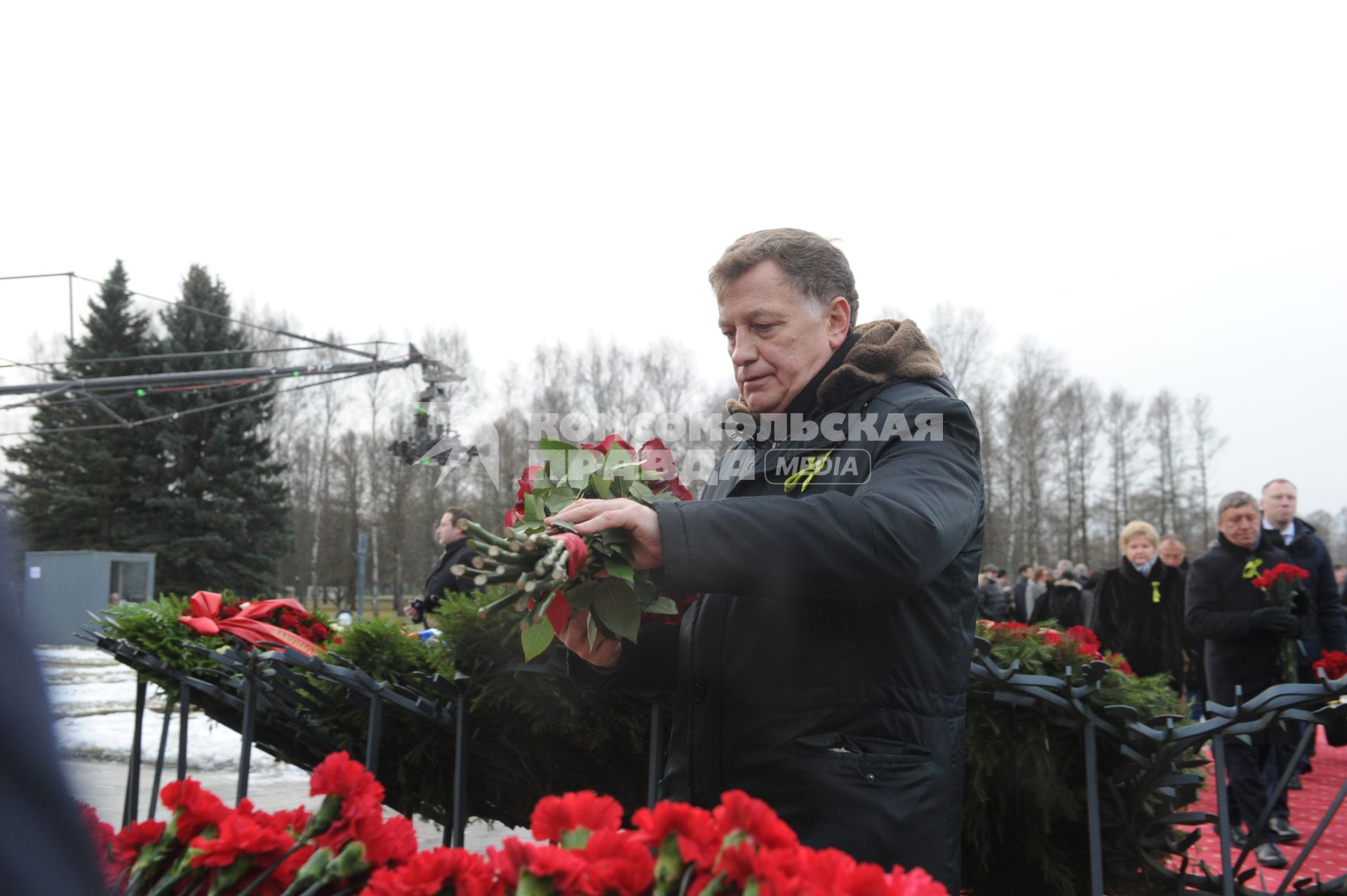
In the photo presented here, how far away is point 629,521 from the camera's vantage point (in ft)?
4.79

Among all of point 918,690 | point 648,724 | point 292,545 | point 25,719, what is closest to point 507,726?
point 648,724

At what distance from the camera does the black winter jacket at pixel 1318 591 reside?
20.2ft

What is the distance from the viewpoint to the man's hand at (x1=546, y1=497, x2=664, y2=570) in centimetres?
145

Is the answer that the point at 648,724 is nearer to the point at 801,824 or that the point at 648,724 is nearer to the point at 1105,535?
the point at 801,824

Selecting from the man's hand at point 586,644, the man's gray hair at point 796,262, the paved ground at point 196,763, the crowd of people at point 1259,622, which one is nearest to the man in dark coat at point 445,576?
the paved ground at point 196,763

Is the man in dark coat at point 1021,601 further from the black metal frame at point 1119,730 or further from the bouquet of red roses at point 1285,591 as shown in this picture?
the black metal frame at point 1119,730

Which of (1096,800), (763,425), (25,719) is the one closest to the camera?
(25,719)

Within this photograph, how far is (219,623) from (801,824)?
2264 mm

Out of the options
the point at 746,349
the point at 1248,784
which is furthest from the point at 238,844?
the point at 1248,784

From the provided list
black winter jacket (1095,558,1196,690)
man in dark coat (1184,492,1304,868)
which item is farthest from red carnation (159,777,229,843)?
black winter jacket (1095,558,1196,690)

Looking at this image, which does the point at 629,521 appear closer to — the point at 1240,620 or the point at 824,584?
the point at 824,584

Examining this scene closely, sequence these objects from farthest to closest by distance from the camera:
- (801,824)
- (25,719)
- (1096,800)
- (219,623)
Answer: (219,623)
(1096,800)
(801,824)
(25,719)

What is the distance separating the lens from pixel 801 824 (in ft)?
5.23

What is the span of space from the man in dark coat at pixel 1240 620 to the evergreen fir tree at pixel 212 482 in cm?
2922
